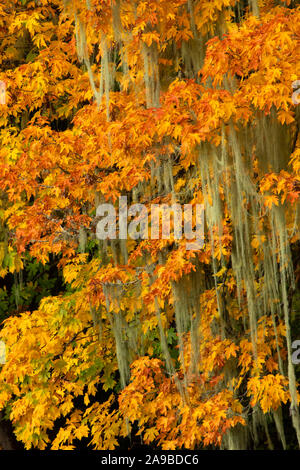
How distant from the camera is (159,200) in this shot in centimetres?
706

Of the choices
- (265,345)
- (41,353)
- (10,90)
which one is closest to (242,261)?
(265,345)

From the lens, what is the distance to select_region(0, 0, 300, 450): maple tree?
5.97 metres

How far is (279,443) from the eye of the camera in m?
9.57

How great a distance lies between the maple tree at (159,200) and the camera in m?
5.97

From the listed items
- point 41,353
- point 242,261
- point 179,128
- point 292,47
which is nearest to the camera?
point 292,47

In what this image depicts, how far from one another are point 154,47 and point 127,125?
0.83 m

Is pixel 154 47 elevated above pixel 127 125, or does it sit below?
above

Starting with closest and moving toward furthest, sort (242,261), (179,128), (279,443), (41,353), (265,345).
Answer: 1. (179,128)
2. (242,261)
3. (265,345)
4. (41,353)
5. (279,443)

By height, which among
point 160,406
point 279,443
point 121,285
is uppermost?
point 121,285

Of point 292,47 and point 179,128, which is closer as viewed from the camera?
point 292,47

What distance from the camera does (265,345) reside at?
691 cm

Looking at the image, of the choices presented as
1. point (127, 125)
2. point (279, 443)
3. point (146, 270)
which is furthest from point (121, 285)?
point (279, 443)

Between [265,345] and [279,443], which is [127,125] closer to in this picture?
[265,345]

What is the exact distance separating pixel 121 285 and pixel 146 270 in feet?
1.05
